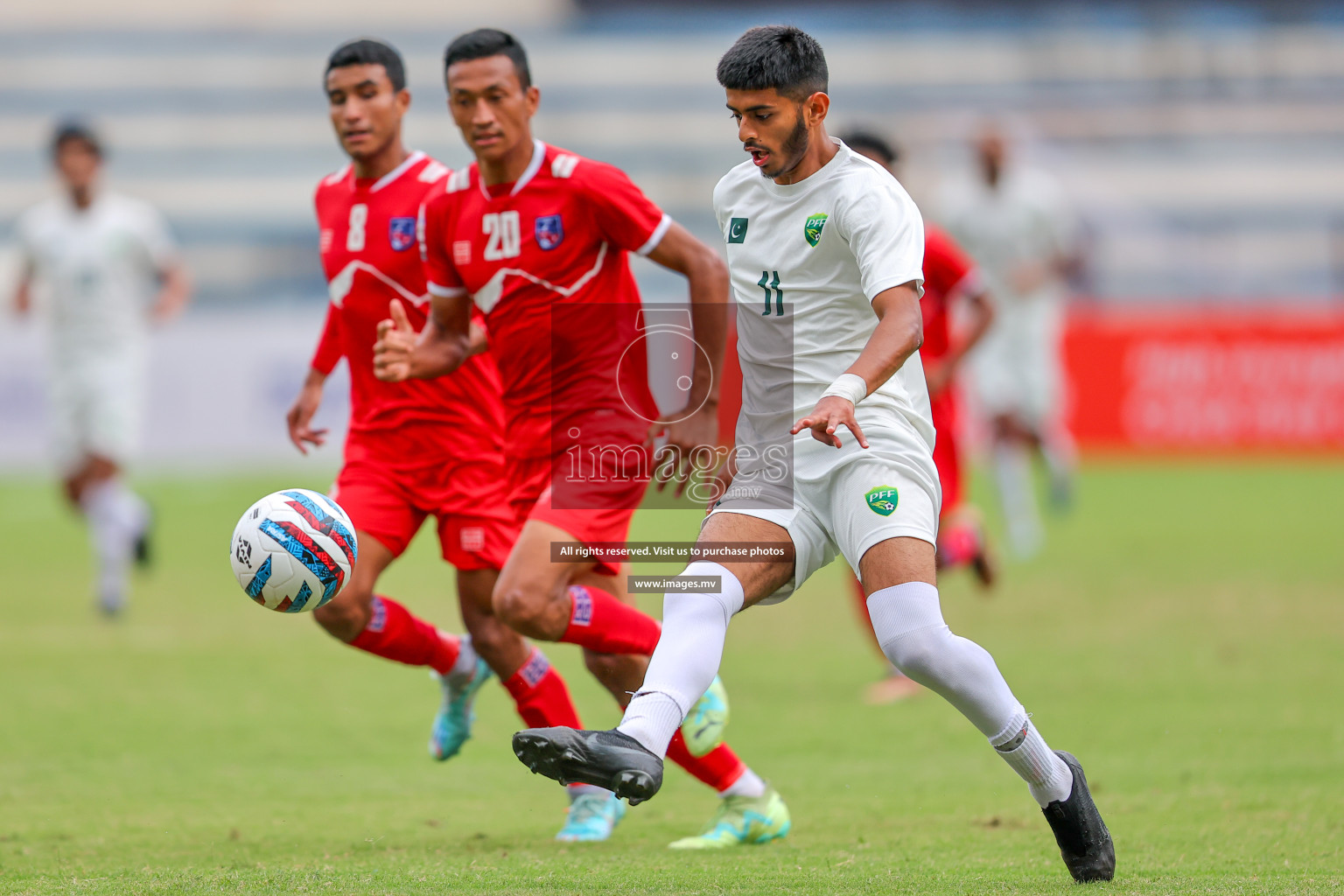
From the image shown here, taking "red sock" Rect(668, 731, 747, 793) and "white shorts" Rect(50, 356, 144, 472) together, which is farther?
"white shorts" Rect(50, 356, 144, 472)

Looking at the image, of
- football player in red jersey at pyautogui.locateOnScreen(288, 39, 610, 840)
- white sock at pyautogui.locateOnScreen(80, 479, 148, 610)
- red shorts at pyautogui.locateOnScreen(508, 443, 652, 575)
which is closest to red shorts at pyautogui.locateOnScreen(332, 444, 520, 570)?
football player in red jersey at pyautogui.locateOnScreen(288, 39, 610, 840)

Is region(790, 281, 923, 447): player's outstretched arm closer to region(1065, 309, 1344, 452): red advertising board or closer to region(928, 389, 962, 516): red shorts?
region(928, 389, 962, 516): red shorts

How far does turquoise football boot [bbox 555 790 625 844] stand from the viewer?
18.2 feet

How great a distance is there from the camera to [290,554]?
5.34m

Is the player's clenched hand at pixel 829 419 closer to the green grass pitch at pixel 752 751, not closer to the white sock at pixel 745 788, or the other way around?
the green grass pitch at pixel 752 751

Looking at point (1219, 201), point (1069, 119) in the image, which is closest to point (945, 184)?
point (1069, 119)

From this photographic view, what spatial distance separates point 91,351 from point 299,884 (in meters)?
7.81

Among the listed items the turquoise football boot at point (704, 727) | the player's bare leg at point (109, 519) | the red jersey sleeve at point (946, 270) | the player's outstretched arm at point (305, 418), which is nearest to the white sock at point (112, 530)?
the player's bare leg at point (109, 519)

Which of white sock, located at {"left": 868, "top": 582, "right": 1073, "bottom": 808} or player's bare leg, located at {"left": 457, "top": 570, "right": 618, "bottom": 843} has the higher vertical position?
white sock, located at {"left": 868, "top": 582, "right": 1073, "bottom": 808}

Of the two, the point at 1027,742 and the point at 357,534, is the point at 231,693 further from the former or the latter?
the point at 1027,742

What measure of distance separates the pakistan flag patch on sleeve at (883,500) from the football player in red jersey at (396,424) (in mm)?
1890

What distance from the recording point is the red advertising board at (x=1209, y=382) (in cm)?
2048

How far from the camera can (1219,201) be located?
46.9 metres

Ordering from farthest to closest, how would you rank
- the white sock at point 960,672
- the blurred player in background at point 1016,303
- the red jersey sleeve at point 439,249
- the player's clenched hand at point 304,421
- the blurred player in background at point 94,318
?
the blurred player in background at point 1016,303, the blurred player in background at point 94,318, the player's clenched hand at point 304,421, the red jersey sleeve at point 439,249, the white sock at point 960,672
